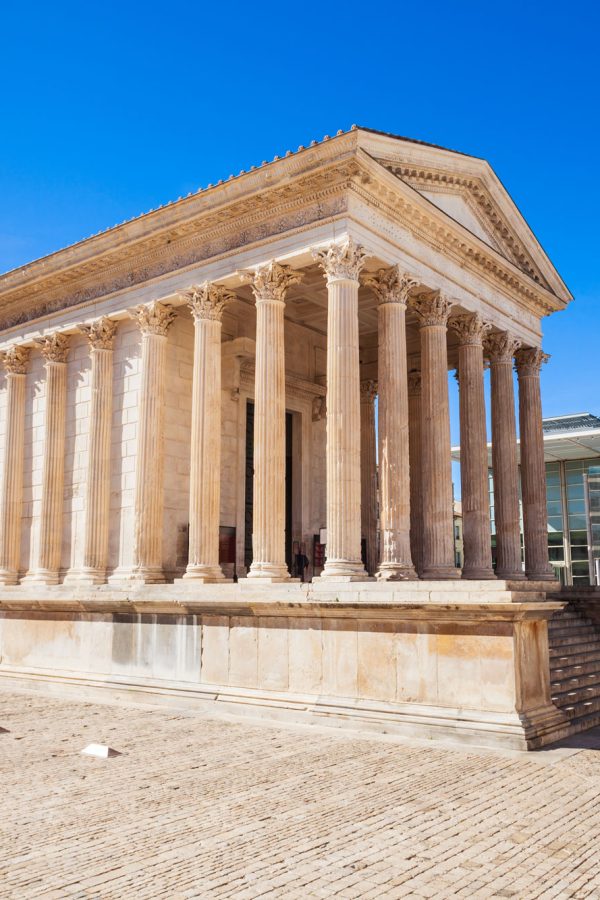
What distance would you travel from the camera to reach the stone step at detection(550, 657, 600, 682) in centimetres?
1534

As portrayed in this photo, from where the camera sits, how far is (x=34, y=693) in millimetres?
19484

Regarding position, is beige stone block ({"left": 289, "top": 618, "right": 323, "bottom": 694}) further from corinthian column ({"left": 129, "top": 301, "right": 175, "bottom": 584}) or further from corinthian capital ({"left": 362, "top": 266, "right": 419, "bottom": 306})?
corinthian capital ({"left": 362, "top": 266, "right": 419, "bottom": 306})

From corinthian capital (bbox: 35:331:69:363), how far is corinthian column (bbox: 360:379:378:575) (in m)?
9.82

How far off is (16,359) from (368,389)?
11478 mm

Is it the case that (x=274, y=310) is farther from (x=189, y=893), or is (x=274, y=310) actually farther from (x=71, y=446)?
(x=189, y=893)

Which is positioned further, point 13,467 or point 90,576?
point 13,467

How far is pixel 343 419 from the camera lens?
57.4 ft

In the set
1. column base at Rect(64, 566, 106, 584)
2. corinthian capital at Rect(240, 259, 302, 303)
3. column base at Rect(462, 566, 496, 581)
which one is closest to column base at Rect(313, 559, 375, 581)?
column base at Rect(462, 566, 496, 581)

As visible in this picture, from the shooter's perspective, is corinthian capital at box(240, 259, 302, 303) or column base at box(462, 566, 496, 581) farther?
column base at box(462, 566, 496, 581)

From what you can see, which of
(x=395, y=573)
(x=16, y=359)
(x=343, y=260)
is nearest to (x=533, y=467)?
(x=395, y=573)

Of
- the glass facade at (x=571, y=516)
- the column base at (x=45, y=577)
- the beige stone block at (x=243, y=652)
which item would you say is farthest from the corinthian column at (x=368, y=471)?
the glass facade at (x=571, y=516)

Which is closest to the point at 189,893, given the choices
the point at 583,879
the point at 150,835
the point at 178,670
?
the point at 150,835

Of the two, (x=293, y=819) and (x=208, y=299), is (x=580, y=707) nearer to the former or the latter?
(x=293, y=819)

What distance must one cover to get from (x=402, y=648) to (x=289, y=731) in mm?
2265
